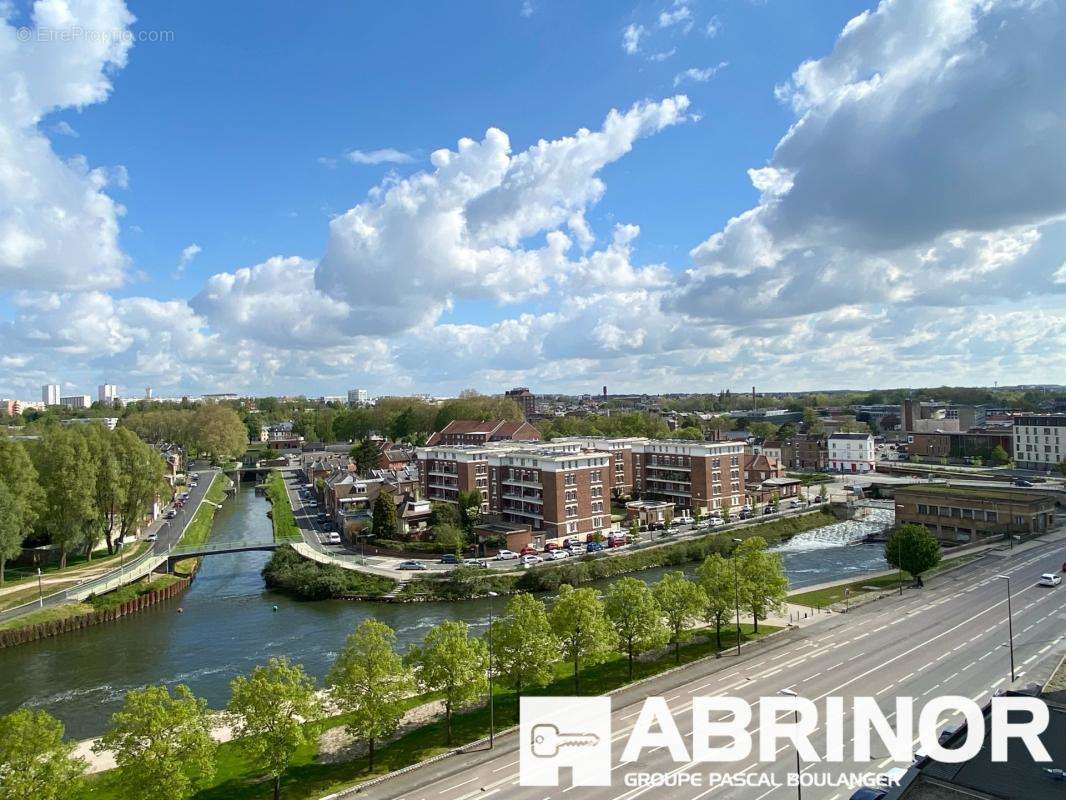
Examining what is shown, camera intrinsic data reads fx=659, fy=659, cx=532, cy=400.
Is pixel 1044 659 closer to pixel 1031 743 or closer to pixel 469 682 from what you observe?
pixel 1031 743

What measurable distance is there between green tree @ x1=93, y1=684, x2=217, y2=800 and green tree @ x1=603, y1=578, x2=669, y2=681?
13187 mm

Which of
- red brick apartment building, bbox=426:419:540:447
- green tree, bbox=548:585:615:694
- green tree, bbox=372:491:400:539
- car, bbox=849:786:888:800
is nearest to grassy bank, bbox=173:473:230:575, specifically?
green tree, bbox=372:491:400:539

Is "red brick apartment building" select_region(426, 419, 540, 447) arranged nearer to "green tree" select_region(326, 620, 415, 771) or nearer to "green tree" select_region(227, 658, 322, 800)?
"green tree" select_region(326, 620, 415, 771)

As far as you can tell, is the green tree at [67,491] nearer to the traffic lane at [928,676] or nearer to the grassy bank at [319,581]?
the grassy bank at [319,581]

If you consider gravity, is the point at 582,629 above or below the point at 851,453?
below

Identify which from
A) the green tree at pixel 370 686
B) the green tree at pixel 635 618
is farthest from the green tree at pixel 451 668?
the green tree at pixel 635 618

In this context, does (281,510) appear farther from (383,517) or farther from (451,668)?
(451,668)

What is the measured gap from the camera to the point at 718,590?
2666 centimetres

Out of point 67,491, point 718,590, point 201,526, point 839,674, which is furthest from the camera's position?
point 201,526

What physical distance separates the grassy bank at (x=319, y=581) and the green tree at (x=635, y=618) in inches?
773

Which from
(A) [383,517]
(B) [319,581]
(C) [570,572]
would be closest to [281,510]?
(A) [383,517]

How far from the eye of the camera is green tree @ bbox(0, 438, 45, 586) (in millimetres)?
37188

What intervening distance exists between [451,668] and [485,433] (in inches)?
2355

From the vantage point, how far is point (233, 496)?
81.2 meters
